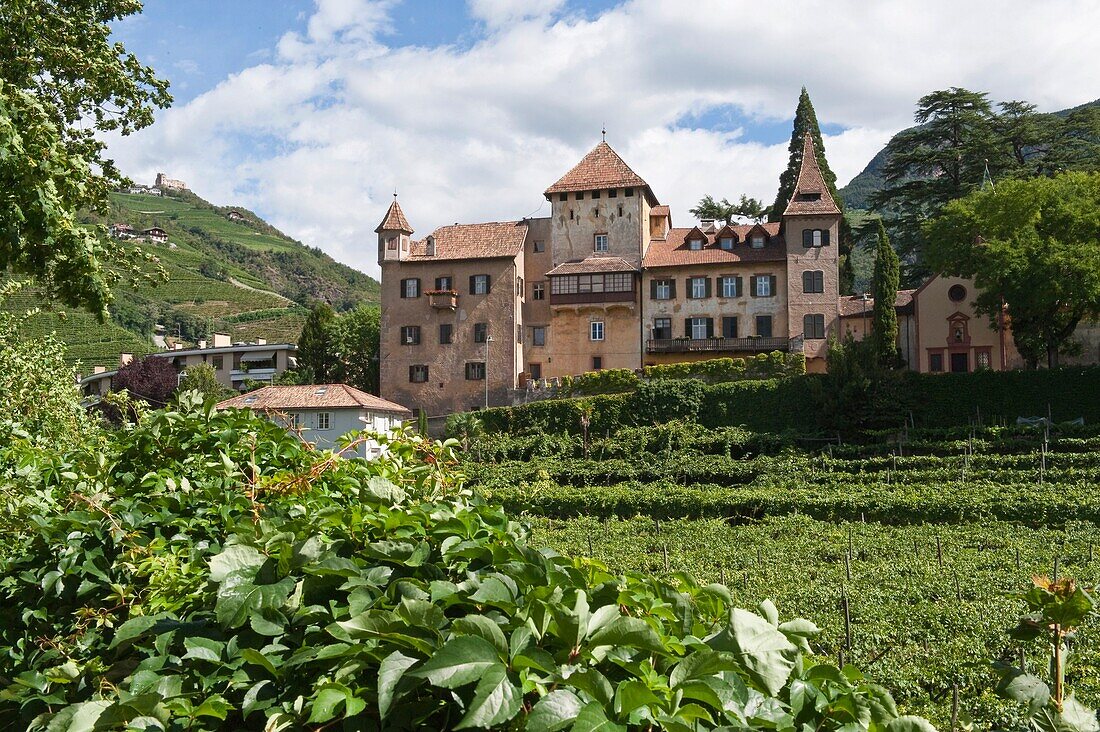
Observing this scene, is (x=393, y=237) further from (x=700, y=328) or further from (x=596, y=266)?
(x=700, y=328)

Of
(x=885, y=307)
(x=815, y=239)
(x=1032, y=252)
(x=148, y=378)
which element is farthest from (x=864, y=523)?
(x=148, y=378)

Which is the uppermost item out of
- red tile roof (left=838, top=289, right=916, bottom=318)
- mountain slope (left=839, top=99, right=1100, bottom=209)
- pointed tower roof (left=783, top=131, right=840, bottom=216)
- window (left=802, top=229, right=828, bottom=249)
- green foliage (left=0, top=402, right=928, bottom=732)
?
mountain slope (left=839, top=99, right=1100, bottom=209)

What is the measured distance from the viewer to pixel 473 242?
180 feet

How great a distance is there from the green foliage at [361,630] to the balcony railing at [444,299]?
4949 centimetres

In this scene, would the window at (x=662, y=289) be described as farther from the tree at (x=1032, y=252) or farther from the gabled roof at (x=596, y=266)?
the tree at (x=1032, y=252)

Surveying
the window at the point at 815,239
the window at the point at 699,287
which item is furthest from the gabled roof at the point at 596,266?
the window at the point at 815,239

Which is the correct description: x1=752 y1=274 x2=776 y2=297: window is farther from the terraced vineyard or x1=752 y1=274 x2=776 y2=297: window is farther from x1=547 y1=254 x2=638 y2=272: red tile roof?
the terraced vineyard

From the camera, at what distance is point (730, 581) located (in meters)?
19.4

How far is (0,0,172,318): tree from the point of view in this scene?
7203 mm

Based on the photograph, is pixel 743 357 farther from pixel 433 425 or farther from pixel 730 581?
pixel 730 581

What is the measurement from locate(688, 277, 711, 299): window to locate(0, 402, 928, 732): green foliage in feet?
157

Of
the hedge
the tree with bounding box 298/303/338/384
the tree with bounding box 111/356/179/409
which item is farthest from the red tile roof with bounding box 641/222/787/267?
the tree with bounding box 111/356/179/409

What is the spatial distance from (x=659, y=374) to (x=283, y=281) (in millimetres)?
119254

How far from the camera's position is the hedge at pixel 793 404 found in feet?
127
